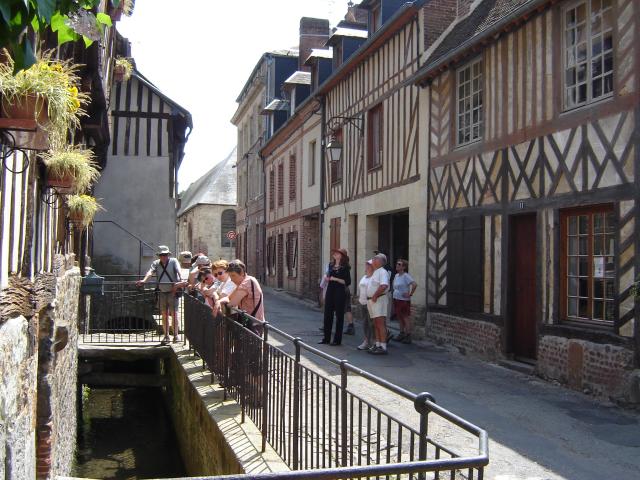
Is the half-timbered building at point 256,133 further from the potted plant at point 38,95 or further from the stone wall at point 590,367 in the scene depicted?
the potted plant at point 38,95

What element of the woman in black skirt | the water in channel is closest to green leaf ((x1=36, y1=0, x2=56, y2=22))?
the water in channel

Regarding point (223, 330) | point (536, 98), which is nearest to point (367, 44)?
point (536, 98)

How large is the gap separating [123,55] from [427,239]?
1014 centimetres

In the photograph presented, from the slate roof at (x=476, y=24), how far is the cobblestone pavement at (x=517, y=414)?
16.0 ft

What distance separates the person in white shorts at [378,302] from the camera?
10352 millimetres

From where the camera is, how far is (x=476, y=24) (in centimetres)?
1160

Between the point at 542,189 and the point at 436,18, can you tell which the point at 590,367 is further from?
the point at 436,18

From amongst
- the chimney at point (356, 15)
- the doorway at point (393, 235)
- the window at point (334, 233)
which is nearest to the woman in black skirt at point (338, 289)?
the doorway at point (393, 235)

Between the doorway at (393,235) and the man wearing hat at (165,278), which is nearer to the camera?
the man wearing hat at (165,278)

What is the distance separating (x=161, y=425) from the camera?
12.2m

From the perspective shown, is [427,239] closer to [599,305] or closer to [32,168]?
[599,305]

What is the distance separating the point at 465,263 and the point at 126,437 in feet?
21.0

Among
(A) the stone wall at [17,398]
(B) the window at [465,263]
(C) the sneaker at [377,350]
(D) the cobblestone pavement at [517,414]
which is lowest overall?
(D) the cobblestone pavement at [517,414]

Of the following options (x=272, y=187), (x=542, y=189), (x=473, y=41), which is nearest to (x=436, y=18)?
(x=473, y=41)
